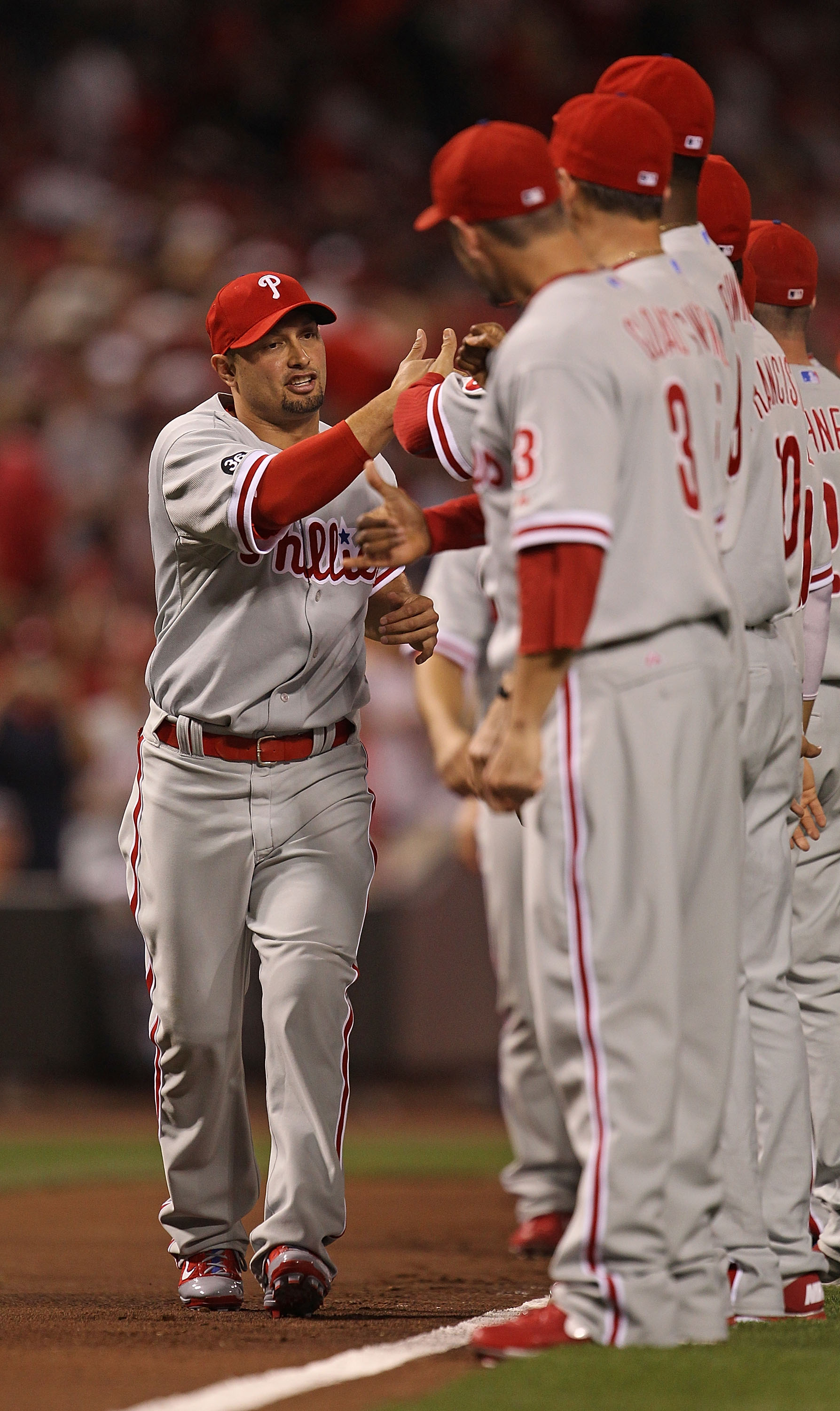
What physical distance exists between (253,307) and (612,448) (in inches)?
64.9

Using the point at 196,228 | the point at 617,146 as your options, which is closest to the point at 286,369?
the point at 617,146

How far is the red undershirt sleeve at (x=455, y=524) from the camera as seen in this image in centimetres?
370

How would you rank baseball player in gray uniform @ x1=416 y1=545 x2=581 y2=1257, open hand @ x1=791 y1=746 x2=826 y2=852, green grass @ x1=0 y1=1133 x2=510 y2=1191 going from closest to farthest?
1. open hand @ x1=791 y1=746 x2=826 y2=852
2. baseball player in gray uniform @ x1=416 y1=545 x2=581 y2=1257
3. green grass @ x1=0 y1=1133 x2=510 y2=1191

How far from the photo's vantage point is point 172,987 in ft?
14.0

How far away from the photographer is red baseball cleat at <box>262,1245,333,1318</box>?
395 cm

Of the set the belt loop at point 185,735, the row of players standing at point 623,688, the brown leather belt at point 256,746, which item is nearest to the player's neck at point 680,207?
the row of players standing at point 623,688

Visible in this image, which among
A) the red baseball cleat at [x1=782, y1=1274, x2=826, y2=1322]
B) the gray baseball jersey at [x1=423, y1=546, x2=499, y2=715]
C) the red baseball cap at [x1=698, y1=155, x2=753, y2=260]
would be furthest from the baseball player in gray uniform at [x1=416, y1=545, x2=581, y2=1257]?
the red baseball cleat at [x1=782, y1=1274, x2=826, y2=1322]

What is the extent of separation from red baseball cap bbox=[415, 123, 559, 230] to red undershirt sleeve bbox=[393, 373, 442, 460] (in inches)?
31.1

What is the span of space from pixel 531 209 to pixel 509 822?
2.85m

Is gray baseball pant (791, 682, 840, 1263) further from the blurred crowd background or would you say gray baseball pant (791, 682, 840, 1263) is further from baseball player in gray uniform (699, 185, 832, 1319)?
the blurred crowd background

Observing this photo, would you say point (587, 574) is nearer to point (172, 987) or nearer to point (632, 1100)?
point (632, 1100)

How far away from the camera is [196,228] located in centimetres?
1386

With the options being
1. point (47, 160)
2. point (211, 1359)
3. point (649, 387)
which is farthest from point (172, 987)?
point (47, 160)

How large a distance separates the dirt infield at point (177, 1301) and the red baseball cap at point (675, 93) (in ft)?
8.05
